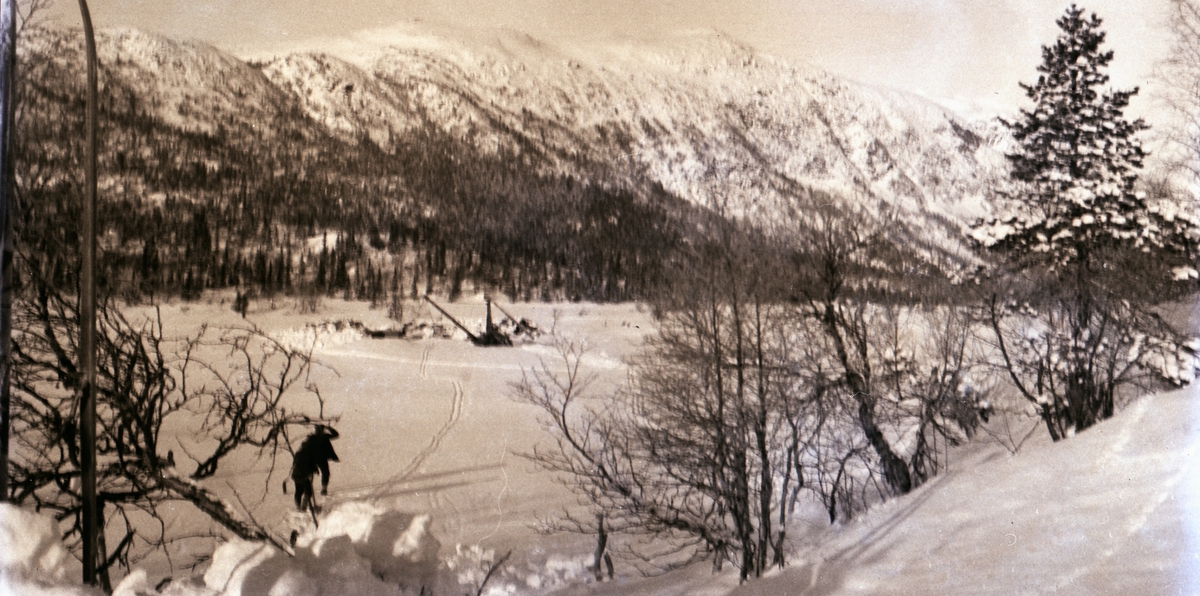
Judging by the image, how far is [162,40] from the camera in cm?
530

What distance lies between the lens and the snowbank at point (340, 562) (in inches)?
166

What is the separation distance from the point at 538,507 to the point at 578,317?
1806 millimetres

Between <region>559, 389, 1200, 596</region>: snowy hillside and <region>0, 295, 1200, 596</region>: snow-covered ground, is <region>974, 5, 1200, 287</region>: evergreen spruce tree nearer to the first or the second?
<region>0, 295, 1200, 596</region>: snow-covered ground

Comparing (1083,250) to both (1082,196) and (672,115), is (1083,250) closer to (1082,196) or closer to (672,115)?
(1082,196)

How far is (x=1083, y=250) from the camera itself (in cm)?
737

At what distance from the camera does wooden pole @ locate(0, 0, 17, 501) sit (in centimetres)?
441

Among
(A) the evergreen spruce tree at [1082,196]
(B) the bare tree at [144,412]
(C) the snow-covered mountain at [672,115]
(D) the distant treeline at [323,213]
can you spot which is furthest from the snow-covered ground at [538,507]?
(A) the evergreen spruce tree at [1082,196]

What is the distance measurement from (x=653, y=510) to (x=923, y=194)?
4880 millimetres

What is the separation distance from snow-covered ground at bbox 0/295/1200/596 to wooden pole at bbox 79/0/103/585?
0.59 m

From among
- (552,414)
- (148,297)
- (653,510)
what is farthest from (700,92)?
(148,297)

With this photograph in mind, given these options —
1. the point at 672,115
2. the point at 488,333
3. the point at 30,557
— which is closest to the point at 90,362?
the point at 30,557

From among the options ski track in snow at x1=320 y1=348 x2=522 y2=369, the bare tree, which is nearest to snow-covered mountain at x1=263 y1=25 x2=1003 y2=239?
ski track in snow at x1=320 y1=348 x2=522 y2=369

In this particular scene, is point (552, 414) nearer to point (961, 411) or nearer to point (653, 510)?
point (653, 510)

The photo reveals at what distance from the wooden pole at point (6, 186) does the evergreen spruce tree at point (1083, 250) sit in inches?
351
